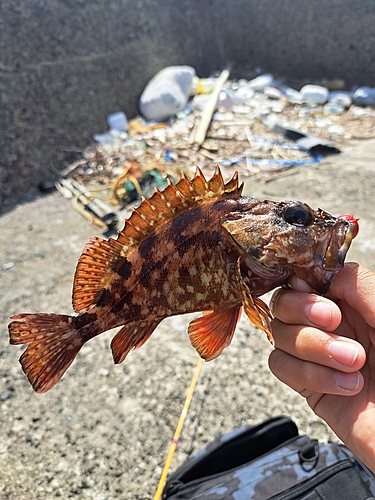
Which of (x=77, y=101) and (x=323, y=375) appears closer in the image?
(x=323, y=375)

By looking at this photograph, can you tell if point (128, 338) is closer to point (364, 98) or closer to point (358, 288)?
point (358, 288)

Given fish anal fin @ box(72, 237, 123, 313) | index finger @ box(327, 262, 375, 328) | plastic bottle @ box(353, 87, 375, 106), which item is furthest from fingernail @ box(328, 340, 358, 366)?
plastic bottle @ box(353, 87, 375, 106)

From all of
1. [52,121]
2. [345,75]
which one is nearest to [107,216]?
[52,121]

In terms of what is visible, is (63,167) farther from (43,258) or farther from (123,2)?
(123,2)

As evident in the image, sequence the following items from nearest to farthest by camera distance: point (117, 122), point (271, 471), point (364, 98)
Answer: point (271, 471)
point (117, 122)
point (364, 98)

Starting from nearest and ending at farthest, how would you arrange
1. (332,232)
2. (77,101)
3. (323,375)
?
(332,232) < (323,375) < (77,101)

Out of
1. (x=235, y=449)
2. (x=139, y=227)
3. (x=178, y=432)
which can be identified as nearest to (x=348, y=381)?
(x=139, y=227)
